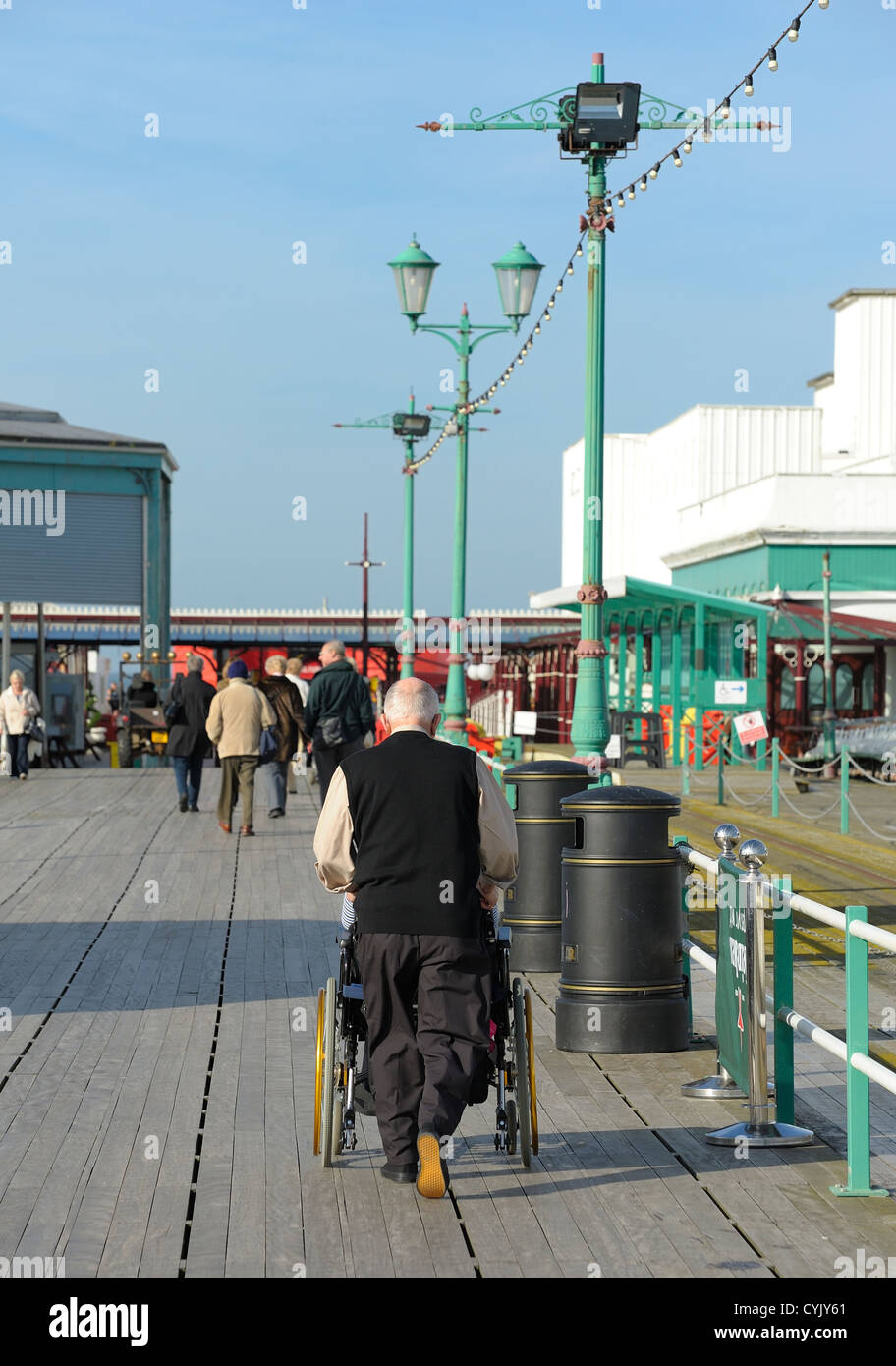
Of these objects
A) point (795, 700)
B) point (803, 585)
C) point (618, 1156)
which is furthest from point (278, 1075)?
point (803, 585)

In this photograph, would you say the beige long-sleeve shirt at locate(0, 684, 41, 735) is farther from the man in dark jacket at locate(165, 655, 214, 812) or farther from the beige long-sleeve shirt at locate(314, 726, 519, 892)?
the beige long-sleeve shirt at locate(314, 726, 519, 892)

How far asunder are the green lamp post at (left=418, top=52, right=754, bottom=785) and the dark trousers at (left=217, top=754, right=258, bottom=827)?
4.79 meters

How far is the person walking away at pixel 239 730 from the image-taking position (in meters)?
18.2

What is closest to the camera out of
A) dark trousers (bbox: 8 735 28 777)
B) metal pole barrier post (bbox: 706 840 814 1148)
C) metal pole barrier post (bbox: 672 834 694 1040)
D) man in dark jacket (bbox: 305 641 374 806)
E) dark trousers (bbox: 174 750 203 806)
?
metal pole barrier post (bbox: 706 840 814 1148)

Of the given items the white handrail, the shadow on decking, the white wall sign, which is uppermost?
the white wall sign

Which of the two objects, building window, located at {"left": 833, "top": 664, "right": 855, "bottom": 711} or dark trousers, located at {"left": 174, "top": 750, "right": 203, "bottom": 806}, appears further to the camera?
building window, located at {"left": 833, "top": 664, "right": 855, "bottom": 711}

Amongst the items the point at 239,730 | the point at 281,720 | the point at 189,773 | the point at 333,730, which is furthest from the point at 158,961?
the point at 189,773

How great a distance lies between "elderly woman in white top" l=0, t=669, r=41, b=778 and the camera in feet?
88.1

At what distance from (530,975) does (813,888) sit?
4732 millimetres

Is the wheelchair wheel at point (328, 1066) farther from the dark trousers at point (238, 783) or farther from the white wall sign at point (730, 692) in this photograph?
the white wall sign at point (730, 692)

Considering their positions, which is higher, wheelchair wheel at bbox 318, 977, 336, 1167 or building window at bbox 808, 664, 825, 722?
building window at bbox 808, 664, 825, 722

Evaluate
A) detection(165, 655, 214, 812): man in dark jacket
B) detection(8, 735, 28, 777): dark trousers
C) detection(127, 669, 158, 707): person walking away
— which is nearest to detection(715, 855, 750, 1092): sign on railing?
detection(165, 655, 214, 812): man in dark jacket

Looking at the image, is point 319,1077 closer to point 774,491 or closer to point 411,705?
point 411,705

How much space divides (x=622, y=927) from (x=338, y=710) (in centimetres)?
934
